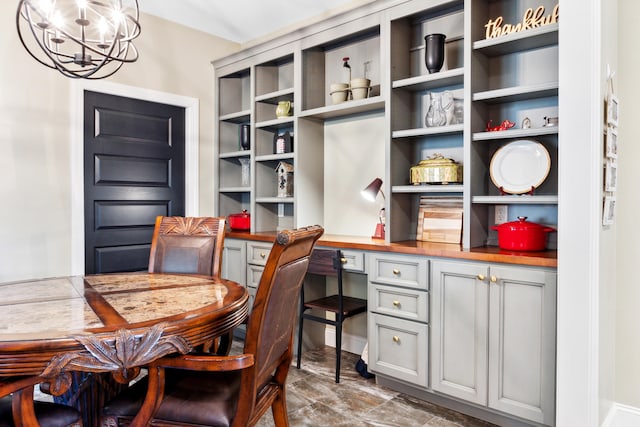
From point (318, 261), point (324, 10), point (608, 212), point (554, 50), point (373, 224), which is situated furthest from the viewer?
point (324, 10)

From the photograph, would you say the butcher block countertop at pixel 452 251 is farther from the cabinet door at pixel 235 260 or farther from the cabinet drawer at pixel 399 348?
the cabinet door at pixel 235 260

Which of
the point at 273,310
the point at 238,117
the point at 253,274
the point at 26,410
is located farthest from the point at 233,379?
the point at 238,117

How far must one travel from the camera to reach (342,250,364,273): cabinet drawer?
9.23 feet

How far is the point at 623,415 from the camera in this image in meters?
2.33

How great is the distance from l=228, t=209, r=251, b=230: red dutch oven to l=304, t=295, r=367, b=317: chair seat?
118cm

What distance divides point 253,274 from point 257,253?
0.61 ft

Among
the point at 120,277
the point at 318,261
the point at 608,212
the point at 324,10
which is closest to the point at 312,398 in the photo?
the point at 318,261

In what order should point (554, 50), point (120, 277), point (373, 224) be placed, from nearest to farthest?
1. point (120, 277)
2. point (554, 50)
3. point (373, 224)

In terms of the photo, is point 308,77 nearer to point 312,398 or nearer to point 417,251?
point 417,251

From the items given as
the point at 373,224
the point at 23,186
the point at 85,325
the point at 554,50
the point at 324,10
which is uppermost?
the point at 324,10

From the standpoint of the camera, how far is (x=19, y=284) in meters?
2.06

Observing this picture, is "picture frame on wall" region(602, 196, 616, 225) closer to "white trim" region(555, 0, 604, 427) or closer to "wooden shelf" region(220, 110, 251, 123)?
"white trim" region(555, 0, 604, 427)

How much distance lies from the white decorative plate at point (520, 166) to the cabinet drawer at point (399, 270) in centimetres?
64

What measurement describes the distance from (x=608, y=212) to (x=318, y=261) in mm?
1682
